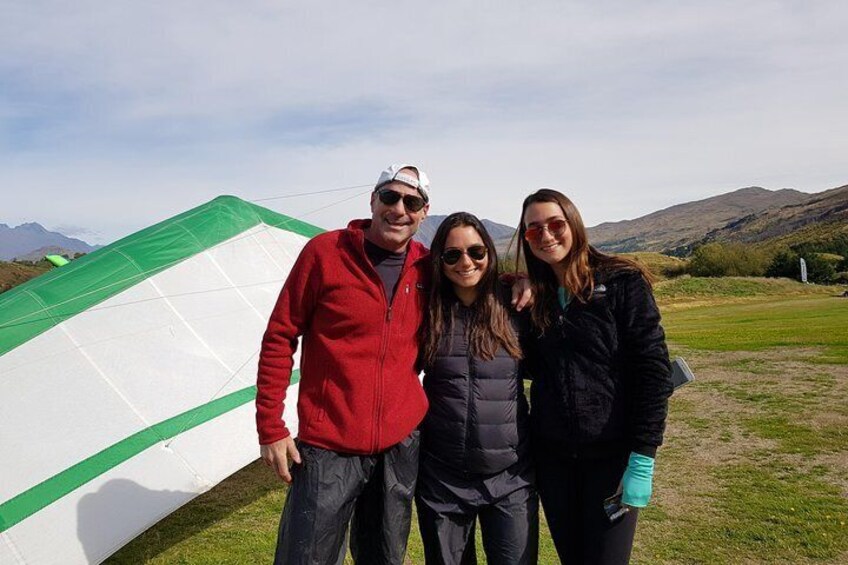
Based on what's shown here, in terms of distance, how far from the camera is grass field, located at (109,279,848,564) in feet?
14.1

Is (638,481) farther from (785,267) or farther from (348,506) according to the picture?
(785,267)

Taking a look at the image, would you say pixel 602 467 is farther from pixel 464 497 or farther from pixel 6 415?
pixel 6 415

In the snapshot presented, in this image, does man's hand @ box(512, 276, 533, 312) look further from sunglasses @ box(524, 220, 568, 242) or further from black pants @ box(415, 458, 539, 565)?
black pants @ box(415, 458, 539, 565)

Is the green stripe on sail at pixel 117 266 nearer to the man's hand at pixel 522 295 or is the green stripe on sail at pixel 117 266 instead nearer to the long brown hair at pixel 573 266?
the man's hand at pixel 522 295

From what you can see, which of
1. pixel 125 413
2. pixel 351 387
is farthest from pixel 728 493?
pixel 125 413

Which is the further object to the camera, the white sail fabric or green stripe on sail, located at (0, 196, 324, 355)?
green stripe on sail, located at (0, 196, 324, 355)

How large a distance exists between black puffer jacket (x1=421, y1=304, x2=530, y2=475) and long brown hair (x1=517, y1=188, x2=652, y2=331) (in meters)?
0.30

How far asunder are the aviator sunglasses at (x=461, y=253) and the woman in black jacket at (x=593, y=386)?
236 mm

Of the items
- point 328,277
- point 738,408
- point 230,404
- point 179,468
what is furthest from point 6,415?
point 738,408

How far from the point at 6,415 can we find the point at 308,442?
2183 mm

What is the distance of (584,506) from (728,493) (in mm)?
3449

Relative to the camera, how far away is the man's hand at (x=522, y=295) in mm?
2791

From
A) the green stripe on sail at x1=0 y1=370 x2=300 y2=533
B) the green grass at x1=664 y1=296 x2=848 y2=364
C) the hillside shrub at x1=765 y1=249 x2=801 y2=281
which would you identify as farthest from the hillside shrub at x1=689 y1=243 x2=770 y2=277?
the green stripe on sail at x1=0 y1=370 x2=300 y2=533

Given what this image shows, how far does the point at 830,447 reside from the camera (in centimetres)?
626
